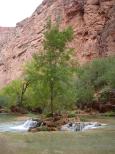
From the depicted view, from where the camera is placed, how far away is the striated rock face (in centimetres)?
7915

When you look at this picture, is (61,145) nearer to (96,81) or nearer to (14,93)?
(96,81)

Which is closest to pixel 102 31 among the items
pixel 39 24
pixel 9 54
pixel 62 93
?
pixel 39 24

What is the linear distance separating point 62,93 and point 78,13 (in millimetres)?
54427

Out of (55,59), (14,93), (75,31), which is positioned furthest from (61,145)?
(75,31)

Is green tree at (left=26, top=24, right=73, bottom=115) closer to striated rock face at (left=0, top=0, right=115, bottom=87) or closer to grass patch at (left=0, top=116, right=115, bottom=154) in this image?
grass patch at (left=0, top=116, right=115, bottom=154)

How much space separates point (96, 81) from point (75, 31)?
3049 centimetres

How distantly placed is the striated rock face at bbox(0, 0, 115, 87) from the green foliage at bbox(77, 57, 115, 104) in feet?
47.0

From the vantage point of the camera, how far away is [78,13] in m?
86.4

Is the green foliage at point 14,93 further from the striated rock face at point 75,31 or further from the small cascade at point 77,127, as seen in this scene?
the small cascade at point 77,127

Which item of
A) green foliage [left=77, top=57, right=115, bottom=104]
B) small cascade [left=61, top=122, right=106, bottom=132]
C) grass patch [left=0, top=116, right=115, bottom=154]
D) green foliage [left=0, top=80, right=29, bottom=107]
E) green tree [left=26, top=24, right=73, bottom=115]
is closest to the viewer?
→ grass patch [left=0, top=116, right=115, bottom=154]

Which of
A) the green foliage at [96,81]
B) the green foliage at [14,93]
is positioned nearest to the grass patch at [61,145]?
the green foliage at [96,81]

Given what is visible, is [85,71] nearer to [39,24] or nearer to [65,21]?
[65,21]

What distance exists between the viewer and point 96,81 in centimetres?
5475

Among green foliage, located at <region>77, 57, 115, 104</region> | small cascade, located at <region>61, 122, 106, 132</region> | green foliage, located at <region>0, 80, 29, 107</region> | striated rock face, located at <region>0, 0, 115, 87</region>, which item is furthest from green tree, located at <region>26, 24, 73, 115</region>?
striated rock face, located at <region>0, 0, 115, 87</region>
